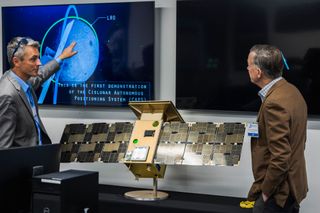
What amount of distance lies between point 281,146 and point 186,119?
1604mm

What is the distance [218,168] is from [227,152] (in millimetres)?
668

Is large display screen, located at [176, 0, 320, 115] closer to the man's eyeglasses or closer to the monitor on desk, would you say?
the man's eyeglasses

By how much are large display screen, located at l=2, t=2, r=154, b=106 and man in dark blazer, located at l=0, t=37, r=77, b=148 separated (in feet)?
3.61

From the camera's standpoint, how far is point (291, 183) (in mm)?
2812

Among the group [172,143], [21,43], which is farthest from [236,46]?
[21,43]

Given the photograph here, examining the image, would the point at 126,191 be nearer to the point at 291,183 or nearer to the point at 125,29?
the point at 125,29

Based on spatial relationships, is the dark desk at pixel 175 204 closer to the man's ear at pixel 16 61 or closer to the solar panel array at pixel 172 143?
the solar panel array at pixel 172 143

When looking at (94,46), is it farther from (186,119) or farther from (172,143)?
(172,143)

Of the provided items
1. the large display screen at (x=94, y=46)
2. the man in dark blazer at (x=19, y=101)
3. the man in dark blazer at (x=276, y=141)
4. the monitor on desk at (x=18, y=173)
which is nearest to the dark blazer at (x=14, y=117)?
the man in dark blazer at (x=19, y=101)

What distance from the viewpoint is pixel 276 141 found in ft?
9.04

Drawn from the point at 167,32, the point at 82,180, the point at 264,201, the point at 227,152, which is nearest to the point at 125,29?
the point at 167,32

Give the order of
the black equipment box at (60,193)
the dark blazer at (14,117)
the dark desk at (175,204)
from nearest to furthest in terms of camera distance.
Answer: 1. the black equipment box at (60,193)
2. the dark blazer at (14,117)
3. the dark desk at (175,204)

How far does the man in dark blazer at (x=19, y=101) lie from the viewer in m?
3.20

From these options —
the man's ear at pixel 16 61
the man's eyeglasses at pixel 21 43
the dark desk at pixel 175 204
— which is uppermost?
the man's eyeglasses at pixel 21 43
